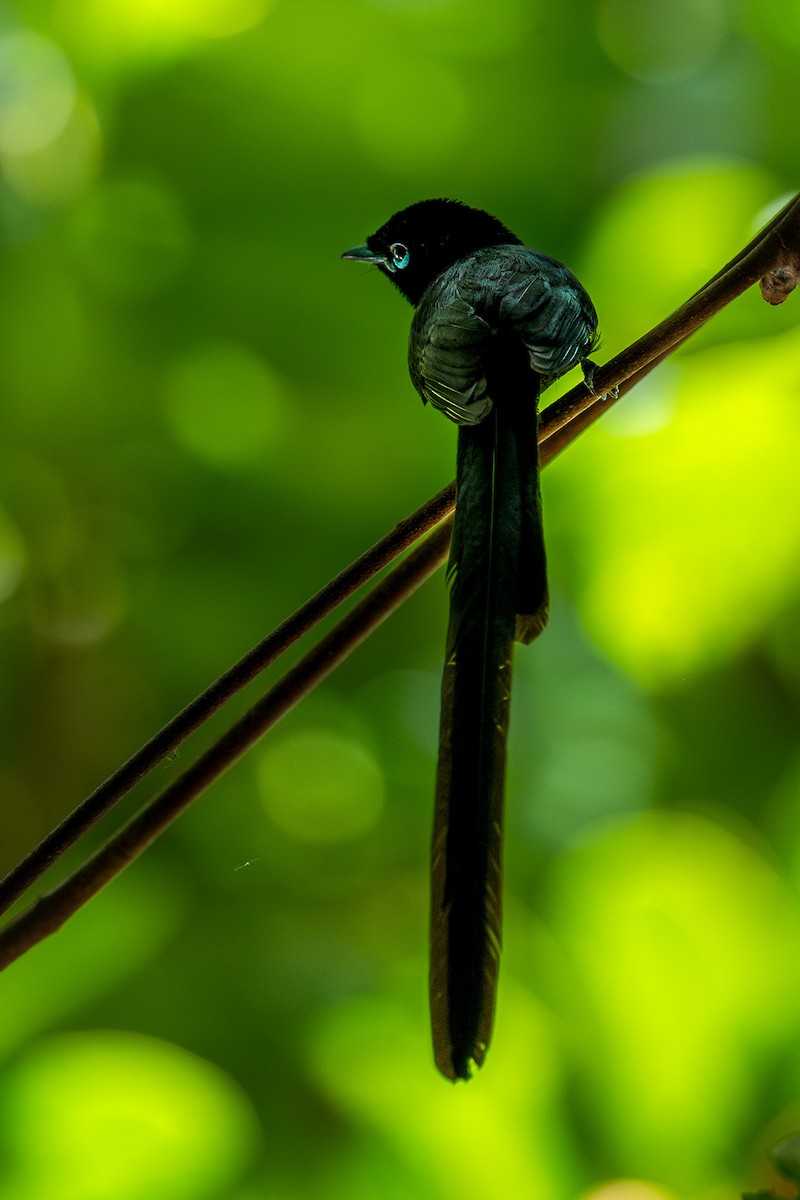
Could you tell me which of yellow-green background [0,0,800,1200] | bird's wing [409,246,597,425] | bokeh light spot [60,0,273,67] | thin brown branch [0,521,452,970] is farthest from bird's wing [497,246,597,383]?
bokeh light spot [60,0,273,67]

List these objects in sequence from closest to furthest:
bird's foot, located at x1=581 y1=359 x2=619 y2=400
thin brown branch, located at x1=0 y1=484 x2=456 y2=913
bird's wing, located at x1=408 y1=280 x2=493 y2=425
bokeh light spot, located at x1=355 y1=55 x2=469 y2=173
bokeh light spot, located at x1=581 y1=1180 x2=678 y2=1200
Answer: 1. thin brown branch, located at x1=0 y1=484 x2=456 y2=913
2. bird's foot, located at x1=581 y1=359 x2=619 y2=400
3. bird's wing, located at x1=408 y1=280 x2=493 y2=425
4. bokeh light spot, located at x1=581 y1=1180 x2=678 y2=1200
5. bokeh light spot, located at x1=355 y1=55 x2=469 y2=173

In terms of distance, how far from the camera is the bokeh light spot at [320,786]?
5.02 ft

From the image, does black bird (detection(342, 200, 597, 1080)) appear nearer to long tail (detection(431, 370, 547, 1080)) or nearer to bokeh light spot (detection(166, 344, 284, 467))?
long tail (detection(431, 370, 547, 1080))

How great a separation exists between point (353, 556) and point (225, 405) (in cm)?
29

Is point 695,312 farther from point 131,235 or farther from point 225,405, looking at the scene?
Result: point 131,235

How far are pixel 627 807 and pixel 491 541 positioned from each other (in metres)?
0.90

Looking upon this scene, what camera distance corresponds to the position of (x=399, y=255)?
1078 mm

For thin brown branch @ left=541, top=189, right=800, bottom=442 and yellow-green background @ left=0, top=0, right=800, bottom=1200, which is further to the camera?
yellow-green background @ left=0, top=0, right=800, bottom=1200

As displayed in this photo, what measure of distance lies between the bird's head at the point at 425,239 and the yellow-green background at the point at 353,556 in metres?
0.38

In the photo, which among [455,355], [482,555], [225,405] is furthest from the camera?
[225,405]

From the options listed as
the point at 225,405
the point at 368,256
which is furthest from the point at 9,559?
the point at 368,256

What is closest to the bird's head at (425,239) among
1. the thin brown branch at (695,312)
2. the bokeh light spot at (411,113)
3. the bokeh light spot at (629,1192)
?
the thin brown branch at (695,312)

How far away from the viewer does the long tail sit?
556mm

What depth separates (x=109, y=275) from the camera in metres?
1.68
